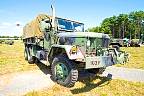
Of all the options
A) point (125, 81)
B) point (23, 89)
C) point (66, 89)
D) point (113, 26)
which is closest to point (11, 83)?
point (23, 89)

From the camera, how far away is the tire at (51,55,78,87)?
24.3 ft

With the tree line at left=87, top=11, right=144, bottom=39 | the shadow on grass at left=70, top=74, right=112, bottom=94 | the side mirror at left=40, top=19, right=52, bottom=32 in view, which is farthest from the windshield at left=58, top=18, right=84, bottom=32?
the tree line at left=87, top=11, right=144, bottom=39

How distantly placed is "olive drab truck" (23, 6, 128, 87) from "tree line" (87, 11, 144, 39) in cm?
8478

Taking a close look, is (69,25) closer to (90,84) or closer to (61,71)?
(61,71)

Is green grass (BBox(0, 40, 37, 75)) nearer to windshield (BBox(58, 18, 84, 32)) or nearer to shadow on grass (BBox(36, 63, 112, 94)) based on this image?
shadow on grass (BBox(36, 63, 112, 94))

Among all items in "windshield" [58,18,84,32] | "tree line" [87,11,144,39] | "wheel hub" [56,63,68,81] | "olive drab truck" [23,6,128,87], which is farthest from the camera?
"tree line" [87,11,144,39]

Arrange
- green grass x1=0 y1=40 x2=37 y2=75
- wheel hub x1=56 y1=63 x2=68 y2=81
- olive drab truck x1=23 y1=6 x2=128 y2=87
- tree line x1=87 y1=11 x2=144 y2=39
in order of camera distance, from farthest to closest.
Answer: tree line x1=87 y1=11 x2=144 y2=39 < green grass x1=0 y1=40 x2=37 y2=75 < wheel hub x1=56 y1=63 x2=68 y2=81 < olive drab truck x1=23 y1=6 x2=128 y2=87

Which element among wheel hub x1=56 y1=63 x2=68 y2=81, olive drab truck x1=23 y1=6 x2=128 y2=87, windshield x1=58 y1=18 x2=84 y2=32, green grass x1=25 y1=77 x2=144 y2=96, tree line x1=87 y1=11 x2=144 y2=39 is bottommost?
green grass x1=25 y1=77 x2=144 y2=96

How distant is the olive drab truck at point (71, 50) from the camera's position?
7161 millimetres

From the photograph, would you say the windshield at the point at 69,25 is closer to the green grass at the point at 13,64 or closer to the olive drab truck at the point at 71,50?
the olive drab truck at the point at 71,50

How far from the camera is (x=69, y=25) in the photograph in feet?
32.1

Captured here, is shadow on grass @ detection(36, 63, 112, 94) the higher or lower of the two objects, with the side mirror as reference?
lower

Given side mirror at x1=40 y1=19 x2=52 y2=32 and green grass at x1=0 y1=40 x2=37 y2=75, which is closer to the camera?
side mirror at x1=40 y1=19 x2=52 y2=32

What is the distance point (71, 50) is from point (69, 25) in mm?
2866
